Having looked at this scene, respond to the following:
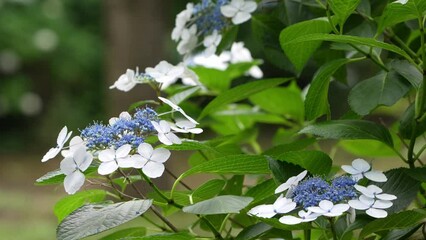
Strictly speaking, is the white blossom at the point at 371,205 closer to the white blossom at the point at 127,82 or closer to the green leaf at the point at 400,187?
the green leaf at the point at 400,187

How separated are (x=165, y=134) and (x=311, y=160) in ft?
0.46

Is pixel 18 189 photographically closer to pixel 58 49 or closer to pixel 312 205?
pixel 58 49

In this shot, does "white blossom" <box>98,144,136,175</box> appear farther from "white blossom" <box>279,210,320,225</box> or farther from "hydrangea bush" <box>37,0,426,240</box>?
"white blossom" <box>279,210,320,225</box>

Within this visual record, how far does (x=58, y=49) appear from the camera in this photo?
7.95 meters

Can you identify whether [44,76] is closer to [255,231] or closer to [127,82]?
[127,82]

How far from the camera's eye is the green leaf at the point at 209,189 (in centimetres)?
74

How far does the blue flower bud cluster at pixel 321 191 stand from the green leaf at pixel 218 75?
54cm

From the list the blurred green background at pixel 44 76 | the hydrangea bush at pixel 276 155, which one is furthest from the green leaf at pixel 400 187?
the blurred green background at pixel 44 76

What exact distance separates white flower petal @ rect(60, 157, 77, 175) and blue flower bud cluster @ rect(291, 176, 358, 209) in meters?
0.17

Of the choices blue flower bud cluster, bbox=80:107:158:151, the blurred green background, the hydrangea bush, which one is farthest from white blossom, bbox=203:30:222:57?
the blurred green background

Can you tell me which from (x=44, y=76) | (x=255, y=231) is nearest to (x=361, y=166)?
(x=255, y=231)

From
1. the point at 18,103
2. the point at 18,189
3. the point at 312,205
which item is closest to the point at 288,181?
the point at 312,205

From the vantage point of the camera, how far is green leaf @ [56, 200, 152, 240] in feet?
2.04

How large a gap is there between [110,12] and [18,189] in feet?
8.00
